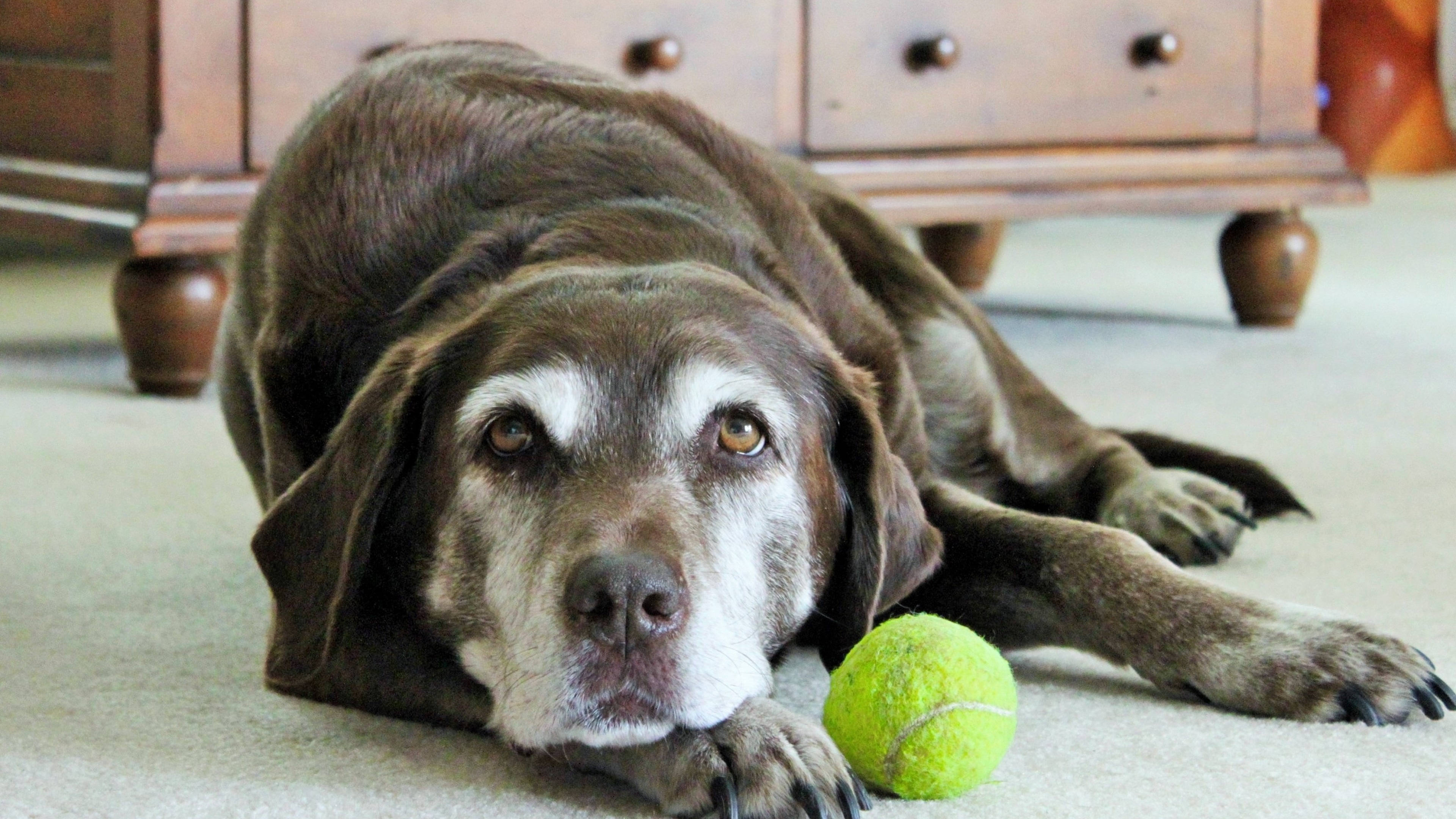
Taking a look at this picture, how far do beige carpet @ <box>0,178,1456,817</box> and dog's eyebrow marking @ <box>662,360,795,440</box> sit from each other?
36 centimetres

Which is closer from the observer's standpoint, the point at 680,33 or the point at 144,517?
the point at 144,517

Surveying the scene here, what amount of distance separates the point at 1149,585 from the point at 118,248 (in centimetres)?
234

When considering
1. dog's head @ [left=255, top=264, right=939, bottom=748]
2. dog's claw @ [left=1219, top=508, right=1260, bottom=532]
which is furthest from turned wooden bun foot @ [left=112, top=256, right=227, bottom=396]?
dog's claw @ [left=1219, top=508, right=1260, bottom=532]

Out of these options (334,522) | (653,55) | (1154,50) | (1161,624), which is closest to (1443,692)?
(1161,624)

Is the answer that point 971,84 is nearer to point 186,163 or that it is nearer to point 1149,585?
point 186,163

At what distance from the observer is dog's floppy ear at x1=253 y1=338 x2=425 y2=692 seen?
1755 millimetres

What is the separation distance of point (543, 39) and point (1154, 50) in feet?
5.27

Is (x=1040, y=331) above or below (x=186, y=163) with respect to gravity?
below

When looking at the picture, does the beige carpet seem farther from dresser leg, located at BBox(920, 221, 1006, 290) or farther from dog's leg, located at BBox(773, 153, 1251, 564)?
dresser leg, located at BBox(920, 221, 1006, 290)

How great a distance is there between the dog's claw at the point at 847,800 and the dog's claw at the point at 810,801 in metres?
0.02

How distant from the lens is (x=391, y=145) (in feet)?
7.02

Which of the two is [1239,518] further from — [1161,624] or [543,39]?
[543,39]

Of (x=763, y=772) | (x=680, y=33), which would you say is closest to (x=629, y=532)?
(x=763, y=772)

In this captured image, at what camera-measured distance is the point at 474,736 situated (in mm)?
1784
